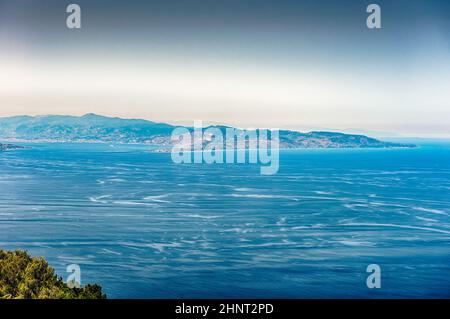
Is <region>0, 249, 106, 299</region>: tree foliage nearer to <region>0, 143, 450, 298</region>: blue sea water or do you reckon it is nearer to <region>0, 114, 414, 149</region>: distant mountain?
<region>0, 143, 450, 298</region>: blue sea water

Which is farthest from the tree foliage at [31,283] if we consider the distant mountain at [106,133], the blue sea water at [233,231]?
the distant mountain at [106,133]

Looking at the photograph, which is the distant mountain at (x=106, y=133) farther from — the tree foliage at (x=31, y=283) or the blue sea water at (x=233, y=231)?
the tree foliage at (x=31, y=283)

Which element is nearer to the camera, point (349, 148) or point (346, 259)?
point (346, 259)

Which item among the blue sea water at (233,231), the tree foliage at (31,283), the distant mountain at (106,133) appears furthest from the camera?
the distant mountain at (106,133)

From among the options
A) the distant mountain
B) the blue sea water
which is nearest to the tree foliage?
the blue sea water

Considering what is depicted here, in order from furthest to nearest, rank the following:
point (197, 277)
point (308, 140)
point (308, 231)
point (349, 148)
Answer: point (349, 148), point (308, 140), point (308, 231), point (197, 277)

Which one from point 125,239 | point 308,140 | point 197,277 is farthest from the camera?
point 308,140
